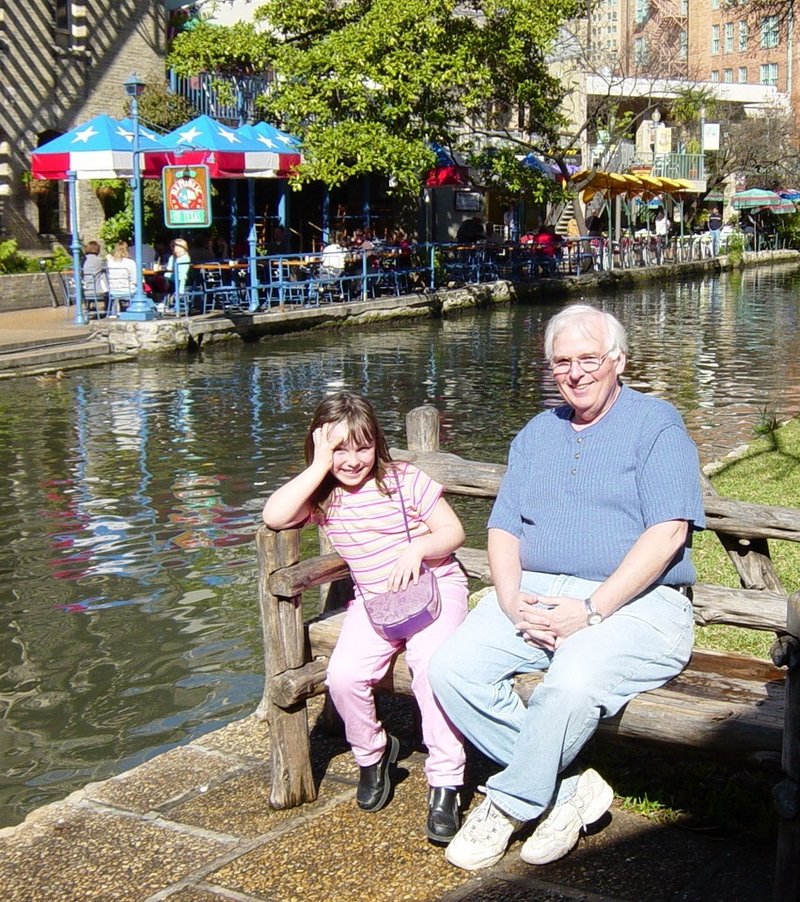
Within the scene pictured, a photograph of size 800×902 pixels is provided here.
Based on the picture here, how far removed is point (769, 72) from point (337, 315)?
6998 cm

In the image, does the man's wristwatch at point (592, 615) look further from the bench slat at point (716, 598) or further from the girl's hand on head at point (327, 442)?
the girl's hand on head at point (327, 442)

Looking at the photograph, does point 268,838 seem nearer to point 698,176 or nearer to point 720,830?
point 720,830

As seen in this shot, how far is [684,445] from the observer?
3816 mm

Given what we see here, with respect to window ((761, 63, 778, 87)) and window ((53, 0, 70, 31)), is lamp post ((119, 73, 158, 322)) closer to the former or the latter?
window ((53, 0, 70, 31))

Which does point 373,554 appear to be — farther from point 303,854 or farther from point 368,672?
point 303,854

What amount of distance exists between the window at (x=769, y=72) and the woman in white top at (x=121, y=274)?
7099cm

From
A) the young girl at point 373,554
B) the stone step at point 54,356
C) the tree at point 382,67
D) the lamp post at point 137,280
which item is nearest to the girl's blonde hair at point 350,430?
the young girl at point 373,554

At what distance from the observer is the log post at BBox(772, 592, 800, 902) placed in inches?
125

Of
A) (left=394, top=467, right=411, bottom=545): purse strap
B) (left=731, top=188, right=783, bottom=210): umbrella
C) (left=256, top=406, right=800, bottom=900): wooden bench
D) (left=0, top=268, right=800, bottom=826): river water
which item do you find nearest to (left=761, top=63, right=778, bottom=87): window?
(left=731, top=188, right=783, bottom=210): umbrella

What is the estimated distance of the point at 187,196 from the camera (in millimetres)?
21109

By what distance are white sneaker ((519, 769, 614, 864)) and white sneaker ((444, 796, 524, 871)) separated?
0.07m

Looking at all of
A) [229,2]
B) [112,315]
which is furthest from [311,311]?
[229,2]

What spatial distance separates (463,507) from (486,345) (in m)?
11.8

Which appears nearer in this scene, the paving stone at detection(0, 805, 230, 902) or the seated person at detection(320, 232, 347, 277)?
the paving stone at detection(0, 805, 230, 902)
